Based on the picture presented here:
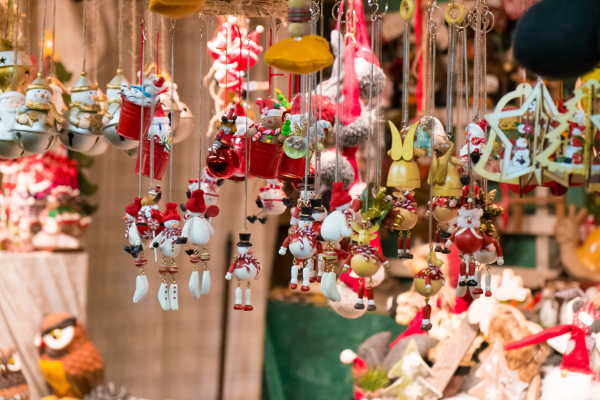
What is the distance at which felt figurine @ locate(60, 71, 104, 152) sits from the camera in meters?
1.29

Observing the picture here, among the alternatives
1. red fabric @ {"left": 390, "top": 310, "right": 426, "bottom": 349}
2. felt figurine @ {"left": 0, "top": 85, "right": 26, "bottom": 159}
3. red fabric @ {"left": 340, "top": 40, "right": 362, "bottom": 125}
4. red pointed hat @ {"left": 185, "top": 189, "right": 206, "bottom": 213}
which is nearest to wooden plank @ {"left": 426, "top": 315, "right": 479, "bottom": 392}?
red fabric @ {"left": 390, "top": 310, "right": 426, "bottom": 349}

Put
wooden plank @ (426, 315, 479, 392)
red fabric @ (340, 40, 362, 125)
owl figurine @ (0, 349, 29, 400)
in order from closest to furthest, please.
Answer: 1. red fabric @ (340, 40, 362, 125)
2. wooden plank @ (426, 315, 479, 392)
3. owl figurine @ (0, 349, 29, 400)

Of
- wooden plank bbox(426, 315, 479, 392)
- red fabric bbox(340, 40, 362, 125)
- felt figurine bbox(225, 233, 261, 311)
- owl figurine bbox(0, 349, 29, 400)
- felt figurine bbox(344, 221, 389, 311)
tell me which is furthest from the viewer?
owl figurine bbox(0, 349, 29, 400)

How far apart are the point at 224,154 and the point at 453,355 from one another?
0.86 meters

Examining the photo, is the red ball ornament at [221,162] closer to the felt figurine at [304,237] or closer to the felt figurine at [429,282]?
the felt figurine at [304,237]

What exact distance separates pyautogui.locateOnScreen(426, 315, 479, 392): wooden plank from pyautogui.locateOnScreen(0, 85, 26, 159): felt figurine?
1102 millimetres

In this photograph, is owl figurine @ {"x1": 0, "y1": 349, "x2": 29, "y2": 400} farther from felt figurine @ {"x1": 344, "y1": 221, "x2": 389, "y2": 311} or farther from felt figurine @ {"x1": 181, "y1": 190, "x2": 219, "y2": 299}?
felt figurine @ {"x1": 344, "y1": 221, "x2": 389, "y2": 311}

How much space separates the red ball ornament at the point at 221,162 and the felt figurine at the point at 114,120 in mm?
203

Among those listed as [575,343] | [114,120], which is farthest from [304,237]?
[575,343]

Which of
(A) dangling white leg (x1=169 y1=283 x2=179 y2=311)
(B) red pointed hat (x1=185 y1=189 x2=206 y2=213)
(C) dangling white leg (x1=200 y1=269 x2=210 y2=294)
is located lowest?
(A) dangling white leg (x1=169 y1=283 x2=179 y2=311)

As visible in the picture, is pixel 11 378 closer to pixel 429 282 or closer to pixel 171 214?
pixel 171 214

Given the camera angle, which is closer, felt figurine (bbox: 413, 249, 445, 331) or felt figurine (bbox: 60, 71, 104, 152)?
felt figurine (bbox: 413, 249, 445, 331)

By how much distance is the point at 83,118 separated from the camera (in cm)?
128

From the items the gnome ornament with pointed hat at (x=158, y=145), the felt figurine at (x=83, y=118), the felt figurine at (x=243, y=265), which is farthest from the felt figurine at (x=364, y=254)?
the felt figurine at (x=83, y=118)
